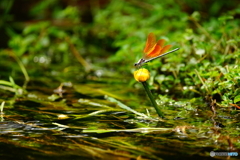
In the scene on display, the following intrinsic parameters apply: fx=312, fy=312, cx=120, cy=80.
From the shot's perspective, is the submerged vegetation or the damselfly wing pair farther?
the damselfly wing pair

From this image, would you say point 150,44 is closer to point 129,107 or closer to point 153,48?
point 153,48

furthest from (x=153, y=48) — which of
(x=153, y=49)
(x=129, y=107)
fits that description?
(x=129, y=107)

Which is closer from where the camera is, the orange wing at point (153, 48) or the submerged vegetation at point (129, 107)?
the submerged vegetation at point (129, 107)

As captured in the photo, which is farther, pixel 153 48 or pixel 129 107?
pixel 129 107

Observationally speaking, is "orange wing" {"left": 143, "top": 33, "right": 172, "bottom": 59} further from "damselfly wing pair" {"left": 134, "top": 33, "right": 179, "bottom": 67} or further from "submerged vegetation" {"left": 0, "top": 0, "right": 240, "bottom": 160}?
"submerged vegetation" {"left": 0, "top": 0, "right": 240, "bottom": 160}

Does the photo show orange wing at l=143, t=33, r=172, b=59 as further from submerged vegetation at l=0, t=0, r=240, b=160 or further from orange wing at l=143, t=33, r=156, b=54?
submerged vegetation at l=0, t=0, r=240, b=160

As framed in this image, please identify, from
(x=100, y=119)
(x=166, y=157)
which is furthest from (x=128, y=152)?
(x=100, y=119)

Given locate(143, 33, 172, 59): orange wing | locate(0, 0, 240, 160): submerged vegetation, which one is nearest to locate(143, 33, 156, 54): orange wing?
locate(143, 33, 172, 59): orange wing

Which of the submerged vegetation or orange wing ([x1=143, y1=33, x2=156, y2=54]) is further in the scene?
orange wing ([x1=143, y1=33, x2=156, y2=54])

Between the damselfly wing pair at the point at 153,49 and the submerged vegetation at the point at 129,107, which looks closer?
the submerged vegetation at the point at 129,107

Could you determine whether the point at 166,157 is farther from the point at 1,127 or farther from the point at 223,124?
the point at 1,127

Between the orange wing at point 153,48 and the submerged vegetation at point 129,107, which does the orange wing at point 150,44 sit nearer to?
the orange wing at point 153,48

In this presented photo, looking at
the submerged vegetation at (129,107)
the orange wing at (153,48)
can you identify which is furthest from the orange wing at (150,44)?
the submerged vegetation at (129,107)
